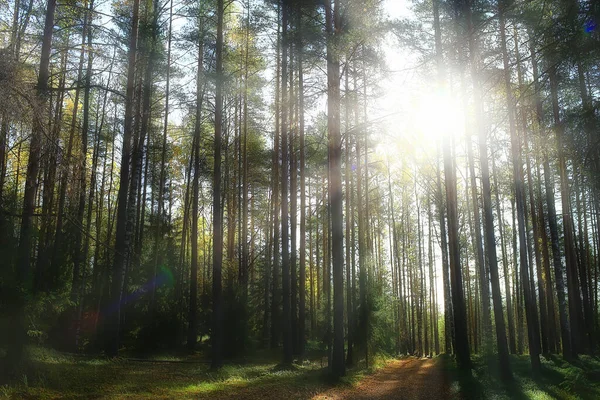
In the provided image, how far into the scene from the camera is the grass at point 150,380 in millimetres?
7059

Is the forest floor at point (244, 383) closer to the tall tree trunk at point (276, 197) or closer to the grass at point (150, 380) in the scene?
the grass at point (150, 380)

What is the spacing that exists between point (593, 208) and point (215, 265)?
60.8 ft

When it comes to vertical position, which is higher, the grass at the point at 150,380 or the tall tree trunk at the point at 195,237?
the tall tree trunk at the point at 195,237

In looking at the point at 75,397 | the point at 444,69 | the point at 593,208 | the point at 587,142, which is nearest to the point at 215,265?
the point at 75,397

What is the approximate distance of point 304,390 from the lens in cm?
915

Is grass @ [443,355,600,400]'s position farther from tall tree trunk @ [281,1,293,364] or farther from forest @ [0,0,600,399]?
tall tree trunk @ [281,1,293,364]

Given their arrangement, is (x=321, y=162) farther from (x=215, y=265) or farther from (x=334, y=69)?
(x=215, y=265)

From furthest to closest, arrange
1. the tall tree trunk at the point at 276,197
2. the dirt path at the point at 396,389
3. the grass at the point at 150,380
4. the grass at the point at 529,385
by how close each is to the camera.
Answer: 1. the tall tree trunk at the point at 276,197
2. the dirt path at the point at 396,389
3. the grass at the point at 529,385
4. the grass at the point at 150,380

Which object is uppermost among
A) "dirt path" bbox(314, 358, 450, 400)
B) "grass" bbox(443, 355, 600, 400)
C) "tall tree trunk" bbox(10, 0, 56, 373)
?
"tall tree trunk" bbox(10, 0, 56, 373)

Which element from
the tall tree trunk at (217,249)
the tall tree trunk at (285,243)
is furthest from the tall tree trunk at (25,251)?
the tall tree trunk at (285,243)

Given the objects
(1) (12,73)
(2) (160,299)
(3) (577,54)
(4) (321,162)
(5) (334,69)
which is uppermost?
(5) (334,69)

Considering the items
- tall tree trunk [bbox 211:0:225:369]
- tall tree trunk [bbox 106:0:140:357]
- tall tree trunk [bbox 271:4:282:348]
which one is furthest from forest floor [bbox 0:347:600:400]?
tall tree trunk [bbox 271:4:282:348]

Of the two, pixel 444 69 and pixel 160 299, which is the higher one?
pixel 444 69

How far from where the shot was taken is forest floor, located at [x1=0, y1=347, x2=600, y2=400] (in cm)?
727
